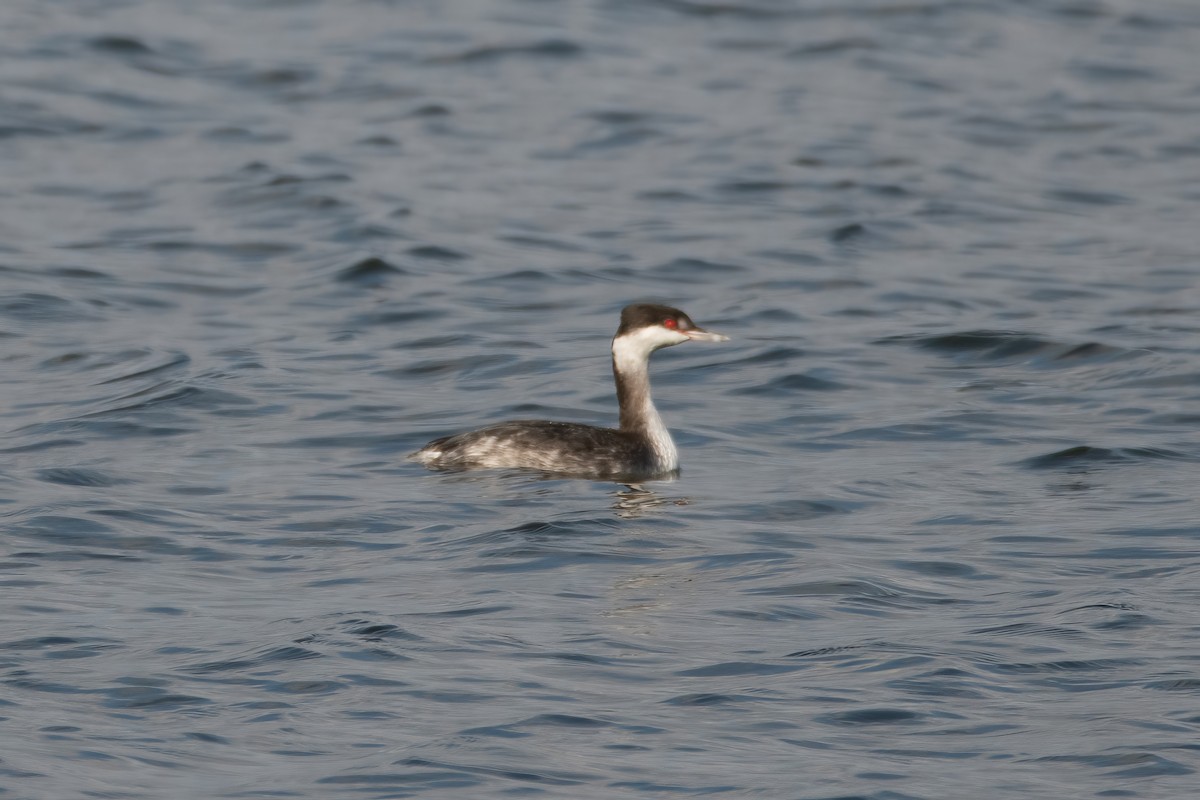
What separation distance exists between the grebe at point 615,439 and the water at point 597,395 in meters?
0.23

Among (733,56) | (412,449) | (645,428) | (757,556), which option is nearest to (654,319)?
(645,428)

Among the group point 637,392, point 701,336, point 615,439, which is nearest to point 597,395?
point 637,392

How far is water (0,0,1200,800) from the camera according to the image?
9.16 metres

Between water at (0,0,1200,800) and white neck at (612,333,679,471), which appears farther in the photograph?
white neck at (612,333,679,471)

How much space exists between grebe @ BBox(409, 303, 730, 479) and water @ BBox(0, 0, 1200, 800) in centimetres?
23

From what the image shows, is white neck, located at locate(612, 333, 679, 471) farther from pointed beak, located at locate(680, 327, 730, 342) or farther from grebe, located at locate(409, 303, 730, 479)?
pointed beak, located at locate(680, 327, 730, 342)

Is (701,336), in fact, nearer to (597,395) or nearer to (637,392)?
(637,392)

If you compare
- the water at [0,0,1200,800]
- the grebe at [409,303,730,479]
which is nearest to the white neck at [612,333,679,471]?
the grebe at [409,303,730,479]

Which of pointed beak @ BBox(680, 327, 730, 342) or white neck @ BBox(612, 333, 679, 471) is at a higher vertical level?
pointed beak @ BBox(680, 327, 730, 342)

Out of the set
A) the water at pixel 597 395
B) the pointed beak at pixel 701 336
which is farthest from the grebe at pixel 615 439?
the water at pixel 597 395

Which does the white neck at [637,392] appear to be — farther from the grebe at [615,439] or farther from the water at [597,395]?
the water at [597,395]

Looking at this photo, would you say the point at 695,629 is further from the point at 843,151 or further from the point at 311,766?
the point at 843,151

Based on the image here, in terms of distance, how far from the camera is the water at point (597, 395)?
9.16 metres

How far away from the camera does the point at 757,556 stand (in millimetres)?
12141
